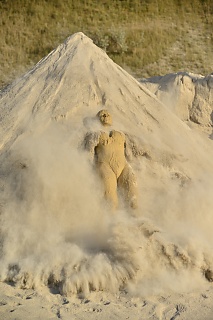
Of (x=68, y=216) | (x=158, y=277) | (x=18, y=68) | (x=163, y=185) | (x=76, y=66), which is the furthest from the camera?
(x=18, y=68)

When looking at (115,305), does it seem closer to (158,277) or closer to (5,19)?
(158,277)

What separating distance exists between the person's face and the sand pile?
0.30 ft

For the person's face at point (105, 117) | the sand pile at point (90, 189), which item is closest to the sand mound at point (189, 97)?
the sand pile at point (90, 189)

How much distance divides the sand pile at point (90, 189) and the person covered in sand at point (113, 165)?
0.10 m

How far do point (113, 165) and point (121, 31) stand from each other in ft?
60.9

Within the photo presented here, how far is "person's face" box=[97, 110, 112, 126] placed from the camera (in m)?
7.00

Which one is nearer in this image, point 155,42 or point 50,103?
point 50,103

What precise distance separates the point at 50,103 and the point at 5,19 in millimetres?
18741

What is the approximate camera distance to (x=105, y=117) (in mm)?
7016

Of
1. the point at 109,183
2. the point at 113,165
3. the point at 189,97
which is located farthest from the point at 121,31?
the point at 109,183

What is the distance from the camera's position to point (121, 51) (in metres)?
24.0

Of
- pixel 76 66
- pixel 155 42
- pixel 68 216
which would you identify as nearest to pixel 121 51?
pixel 155 42

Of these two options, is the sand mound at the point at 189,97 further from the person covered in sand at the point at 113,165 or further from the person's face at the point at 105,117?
the person covered in sand at the point at 113,165

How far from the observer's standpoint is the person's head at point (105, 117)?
7000mm
